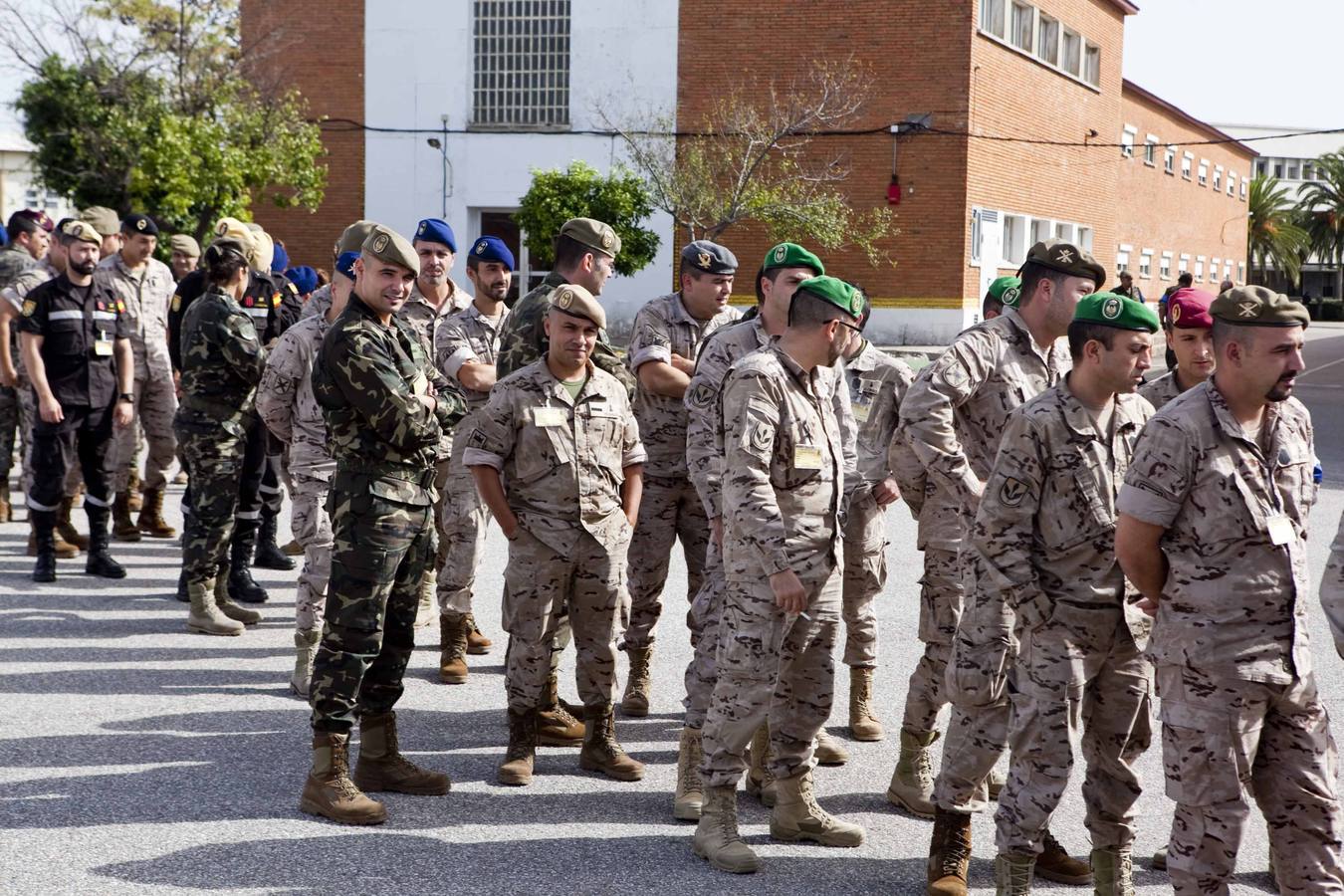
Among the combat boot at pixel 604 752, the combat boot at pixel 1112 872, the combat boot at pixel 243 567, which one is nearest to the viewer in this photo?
the combat boot at pixel 1112 872

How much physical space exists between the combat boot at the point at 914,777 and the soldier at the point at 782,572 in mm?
486

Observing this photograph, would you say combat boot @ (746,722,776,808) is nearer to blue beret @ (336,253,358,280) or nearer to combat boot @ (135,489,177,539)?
blue beret @ (336,253,358,280)

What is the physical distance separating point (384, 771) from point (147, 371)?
6.15 m

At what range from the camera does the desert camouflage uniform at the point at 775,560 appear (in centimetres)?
480

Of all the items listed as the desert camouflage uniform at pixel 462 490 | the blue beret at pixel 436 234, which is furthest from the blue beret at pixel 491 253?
the desert camouflage uniform at pixel 462 490

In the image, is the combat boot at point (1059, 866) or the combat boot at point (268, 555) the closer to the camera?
the combat boot at point (1059, 866)

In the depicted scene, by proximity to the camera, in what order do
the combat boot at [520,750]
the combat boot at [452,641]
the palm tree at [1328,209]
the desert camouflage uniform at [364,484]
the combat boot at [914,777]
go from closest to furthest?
the desert camouflage uniform at [364,484] < the combat boot at [914,777] < the combat boot at [520,750] < the combat boot at [452,641] < the palm tree at [1328,209]

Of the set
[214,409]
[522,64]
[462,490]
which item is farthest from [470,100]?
[462,490]

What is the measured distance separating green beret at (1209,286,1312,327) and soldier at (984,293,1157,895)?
0.38 m

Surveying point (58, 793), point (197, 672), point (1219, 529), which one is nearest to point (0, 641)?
point (197, 672)

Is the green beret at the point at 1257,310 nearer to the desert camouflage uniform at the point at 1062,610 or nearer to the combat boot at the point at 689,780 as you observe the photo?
the desert camouflage uniform at the point at 1062,610

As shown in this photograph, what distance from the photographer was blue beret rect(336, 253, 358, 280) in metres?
6.41

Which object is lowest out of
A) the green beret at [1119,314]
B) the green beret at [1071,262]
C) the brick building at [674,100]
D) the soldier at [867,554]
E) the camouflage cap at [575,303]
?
the soldier at [867,554]

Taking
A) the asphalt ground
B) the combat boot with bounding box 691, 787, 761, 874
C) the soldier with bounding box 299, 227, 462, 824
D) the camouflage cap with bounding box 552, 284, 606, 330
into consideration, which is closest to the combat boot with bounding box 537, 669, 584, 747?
the asphalt ground
